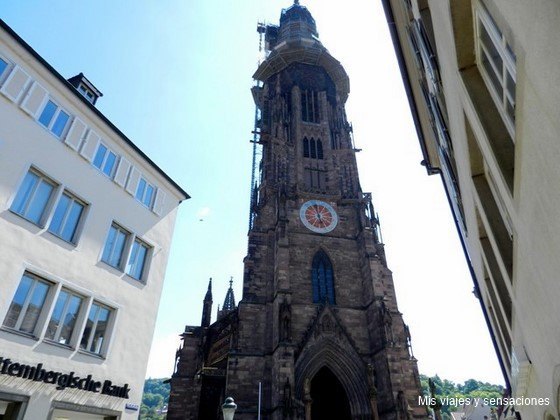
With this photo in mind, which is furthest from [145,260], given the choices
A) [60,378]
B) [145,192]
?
[60,378]

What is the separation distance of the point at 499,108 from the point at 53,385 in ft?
34.8

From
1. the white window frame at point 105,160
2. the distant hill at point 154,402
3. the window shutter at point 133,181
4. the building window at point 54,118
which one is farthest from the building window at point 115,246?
the distant hill at point 154,402

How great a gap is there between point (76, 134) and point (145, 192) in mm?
3138

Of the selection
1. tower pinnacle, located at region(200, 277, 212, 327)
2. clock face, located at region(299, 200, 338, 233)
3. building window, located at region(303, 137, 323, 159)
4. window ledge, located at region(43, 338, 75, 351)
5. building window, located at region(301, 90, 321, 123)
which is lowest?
window ledge, located at region(43, 338, 75, 351)

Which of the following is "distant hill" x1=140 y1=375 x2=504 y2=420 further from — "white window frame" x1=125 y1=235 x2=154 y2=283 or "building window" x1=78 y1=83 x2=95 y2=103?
"building window" x1=78 y1=83 x2=95 y2=103

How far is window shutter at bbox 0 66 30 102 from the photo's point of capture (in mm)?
9211

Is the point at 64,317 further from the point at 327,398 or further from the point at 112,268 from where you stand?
the point at 327,398

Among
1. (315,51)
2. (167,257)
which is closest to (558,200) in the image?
(167,257)

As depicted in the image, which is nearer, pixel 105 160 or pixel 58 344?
pixel 58 344

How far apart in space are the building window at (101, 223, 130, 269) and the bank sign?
331 centimetres

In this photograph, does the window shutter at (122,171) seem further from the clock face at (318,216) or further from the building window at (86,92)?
the clock face at (318,216)

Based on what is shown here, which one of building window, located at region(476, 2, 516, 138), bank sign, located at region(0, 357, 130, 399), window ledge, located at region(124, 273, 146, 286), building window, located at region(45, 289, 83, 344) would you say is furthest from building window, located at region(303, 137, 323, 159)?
building window, located at region(476, 2, 516, 138)

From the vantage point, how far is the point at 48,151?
1005 centimetres

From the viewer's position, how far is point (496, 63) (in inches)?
150
